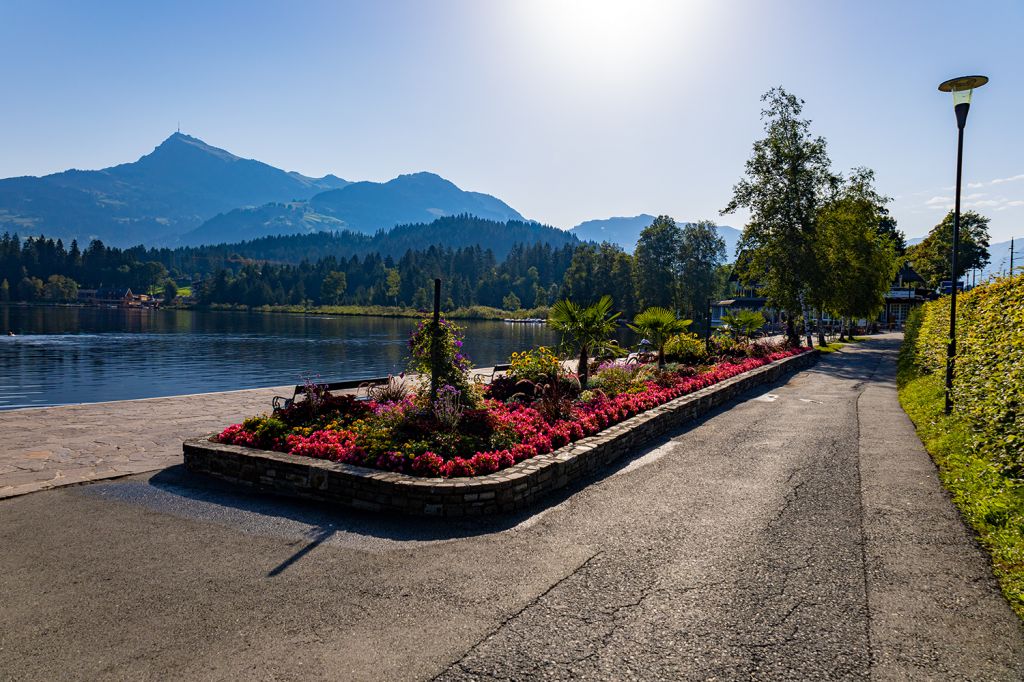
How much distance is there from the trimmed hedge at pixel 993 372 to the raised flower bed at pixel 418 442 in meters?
5.04

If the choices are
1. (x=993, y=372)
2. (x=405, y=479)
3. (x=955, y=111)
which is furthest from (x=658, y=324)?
(x=405, y=479)

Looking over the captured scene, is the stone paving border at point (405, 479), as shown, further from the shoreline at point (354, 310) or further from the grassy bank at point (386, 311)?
the grassy bank at point (386, 311)

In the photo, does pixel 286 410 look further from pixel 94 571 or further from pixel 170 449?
pixel 94 571

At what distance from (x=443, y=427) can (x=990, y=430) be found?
7.57 metres

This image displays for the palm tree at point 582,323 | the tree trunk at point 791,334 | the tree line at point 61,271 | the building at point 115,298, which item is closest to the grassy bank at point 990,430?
the palm tree at point 582,323

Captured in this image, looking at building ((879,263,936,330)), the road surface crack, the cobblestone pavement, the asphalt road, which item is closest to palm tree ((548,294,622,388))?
the asphalt road

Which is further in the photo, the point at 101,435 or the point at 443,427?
the point at 101,435

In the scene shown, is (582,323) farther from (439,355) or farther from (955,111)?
(955,111)

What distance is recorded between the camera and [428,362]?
32.7 feet

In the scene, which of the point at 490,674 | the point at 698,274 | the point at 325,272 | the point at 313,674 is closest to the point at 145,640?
the point at 313,674

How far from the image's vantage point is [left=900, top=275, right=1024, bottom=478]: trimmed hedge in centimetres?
709

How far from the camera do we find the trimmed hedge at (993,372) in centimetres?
709

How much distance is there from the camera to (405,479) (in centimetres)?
704

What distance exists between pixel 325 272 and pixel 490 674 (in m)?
188
